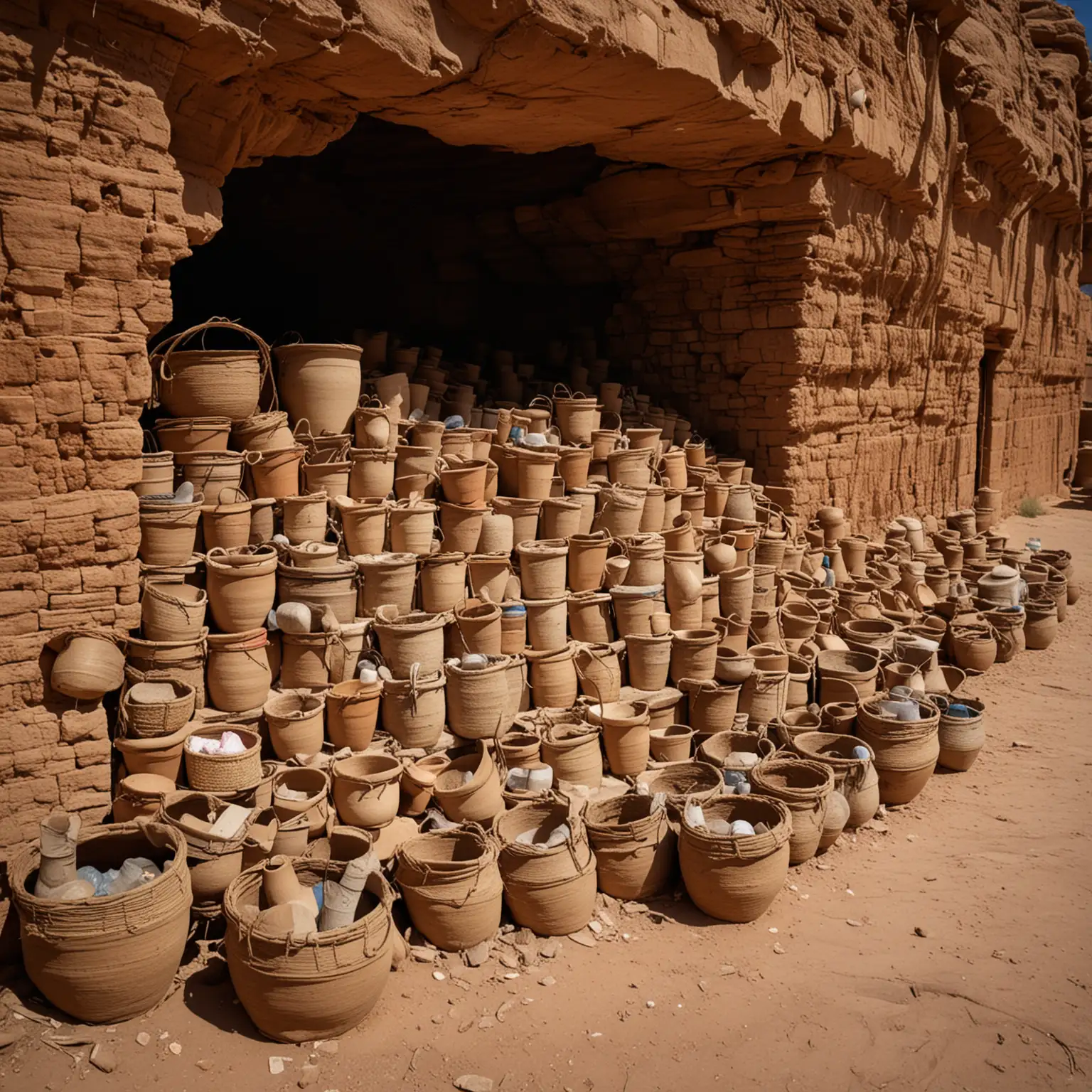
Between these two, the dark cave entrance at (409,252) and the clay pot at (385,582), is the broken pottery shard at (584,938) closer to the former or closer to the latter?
the clay pot at (385,582)

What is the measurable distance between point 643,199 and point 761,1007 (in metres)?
7.32

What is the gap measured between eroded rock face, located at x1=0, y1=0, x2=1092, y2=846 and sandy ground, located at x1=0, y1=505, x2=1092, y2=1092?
1.43 m

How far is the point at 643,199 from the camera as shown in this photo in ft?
29.1

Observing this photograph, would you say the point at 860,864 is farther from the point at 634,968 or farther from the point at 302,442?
the point at 302,442

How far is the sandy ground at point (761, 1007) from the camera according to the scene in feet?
11.2

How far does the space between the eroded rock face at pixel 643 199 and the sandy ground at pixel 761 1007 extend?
143 cm

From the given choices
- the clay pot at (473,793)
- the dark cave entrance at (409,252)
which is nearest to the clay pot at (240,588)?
the clay pot at (473,793)

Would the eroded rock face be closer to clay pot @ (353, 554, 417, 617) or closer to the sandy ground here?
clay pot @ (353, 554, 417, 617)

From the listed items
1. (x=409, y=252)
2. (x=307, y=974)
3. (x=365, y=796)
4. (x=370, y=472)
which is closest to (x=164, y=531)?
(x=370, y=472)

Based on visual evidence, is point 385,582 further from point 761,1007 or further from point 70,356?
point 761,1007

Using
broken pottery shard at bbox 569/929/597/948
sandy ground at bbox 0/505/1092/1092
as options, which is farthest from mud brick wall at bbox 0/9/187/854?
broken pottery shard at bbox 569/929/597/948

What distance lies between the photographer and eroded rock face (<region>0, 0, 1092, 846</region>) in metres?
4.02

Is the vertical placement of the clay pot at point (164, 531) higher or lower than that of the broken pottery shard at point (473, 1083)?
higher

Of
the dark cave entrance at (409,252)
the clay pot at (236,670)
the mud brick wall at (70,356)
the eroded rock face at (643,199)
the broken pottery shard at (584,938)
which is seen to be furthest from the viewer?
the dark cave entrance at (409,252)
